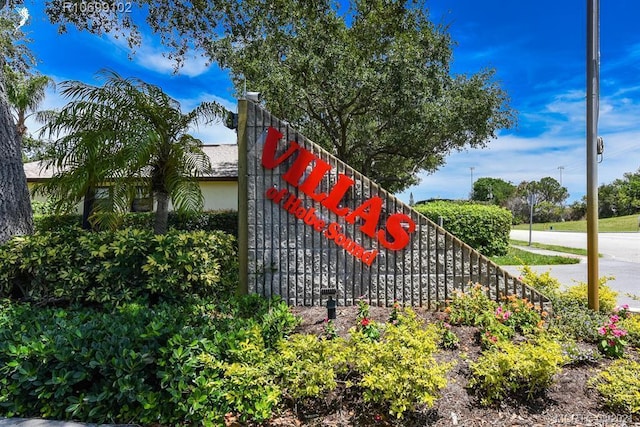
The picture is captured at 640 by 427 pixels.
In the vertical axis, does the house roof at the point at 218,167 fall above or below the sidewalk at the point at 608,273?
above

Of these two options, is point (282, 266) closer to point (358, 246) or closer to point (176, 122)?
point (358, 246)

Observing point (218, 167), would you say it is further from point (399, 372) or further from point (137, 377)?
point (399, 372)

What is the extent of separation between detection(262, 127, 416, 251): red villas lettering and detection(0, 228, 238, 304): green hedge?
50.9 inches

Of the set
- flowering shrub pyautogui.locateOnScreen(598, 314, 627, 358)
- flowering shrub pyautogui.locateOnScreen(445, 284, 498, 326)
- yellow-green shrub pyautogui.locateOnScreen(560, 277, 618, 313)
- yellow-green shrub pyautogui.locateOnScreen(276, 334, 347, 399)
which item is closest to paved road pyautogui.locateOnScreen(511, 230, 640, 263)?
yellow-green shrub pyautogui.locateOnScreen(560, 277, 618, 313)

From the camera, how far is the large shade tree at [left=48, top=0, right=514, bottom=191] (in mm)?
8711

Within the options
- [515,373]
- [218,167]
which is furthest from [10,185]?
[218,167]

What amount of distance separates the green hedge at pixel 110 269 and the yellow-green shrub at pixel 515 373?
2.75 meters

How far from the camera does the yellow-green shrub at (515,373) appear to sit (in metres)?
2.57

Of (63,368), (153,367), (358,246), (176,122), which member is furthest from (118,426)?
(176,122)

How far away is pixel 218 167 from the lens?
15.3 metres

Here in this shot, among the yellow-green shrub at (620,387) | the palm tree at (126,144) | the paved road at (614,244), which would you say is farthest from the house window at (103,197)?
the paved road at (614,244)

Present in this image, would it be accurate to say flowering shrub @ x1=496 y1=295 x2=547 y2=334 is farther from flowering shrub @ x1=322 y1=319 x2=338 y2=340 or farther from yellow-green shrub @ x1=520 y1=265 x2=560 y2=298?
flowering shrub @ x1=322 y1=319 x2=338 y2=340

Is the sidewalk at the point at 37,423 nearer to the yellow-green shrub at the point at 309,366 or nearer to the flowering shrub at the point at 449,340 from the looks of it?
the yellow-green shrub at the point at 309,366

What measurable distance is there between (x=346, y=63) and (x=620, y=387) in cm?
954
